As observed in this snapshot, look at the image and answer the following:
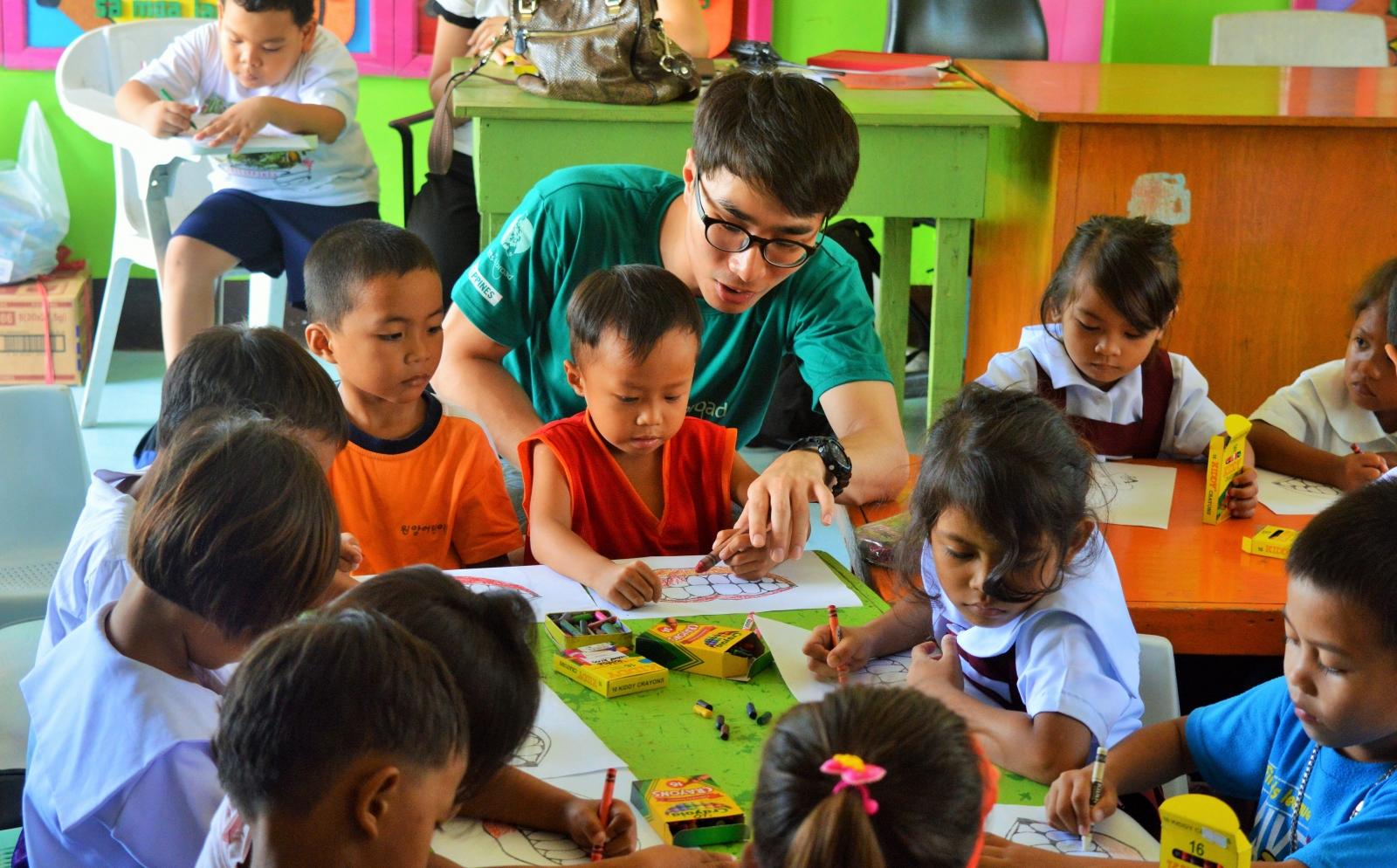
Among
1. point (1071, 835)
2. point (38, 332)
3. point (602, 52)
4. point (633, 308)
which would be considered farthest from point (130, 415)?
point (1071, 835)

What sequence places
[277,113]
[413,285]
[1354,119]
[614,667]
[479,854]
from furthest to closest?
[277,113] → [1354,119] → [413,285] → [614,667] → [479,854]

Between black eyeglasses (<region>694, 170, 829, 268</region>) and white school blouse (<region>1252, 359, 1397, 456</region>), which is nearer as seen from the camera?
black eyeglasses (<region>694, 170, 829, 268</region>)

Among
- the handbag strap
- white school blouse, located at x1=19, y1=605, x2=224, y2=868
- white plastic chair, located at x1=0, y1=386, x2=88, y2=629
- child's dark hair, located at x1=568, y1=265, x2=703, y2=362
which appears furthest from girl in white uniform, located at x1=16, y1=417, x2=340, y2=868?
the handbag strap

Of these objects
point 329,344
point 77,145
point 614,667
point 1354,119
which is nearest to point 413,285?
point 329,344

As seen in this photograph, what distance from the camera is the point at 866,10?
16.6 feet

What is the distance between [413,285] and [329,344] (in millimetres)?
164

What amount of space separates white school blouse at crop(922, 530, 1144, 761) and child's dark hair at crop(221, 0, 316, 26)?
8.98 ft

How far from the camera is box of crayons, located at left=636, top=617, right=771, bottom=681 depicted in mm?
1414

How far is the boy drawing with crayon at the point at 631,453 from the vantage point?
176 cm

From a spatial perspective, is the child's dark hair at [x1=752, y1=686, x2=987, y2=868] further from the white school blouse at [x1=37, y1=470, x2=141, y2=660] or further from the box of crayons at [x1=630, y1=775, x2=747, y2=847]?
the white school blouse at [x1=37, y1=470, x2=141, y2=660]

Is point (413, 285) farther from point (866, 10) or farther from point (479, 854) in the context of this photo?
point (866, 10)

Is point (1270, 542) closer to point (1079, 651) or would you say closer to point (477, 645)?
point (1079, 651)

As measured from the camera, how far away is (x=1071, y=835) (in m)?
1.19

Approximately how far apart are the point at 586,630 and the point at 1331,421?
4.69ft
